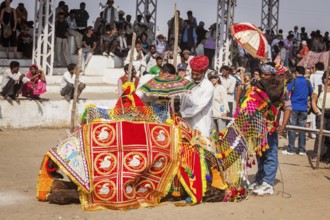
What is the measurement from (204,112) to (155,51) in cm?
1167

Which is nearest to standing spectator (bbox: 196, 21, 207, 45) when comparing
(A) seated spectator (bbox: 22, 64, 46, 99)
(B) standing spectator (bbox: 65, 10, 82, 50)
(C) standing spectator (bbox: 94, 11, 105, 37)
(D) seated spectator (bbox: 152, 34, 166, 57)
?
(D) seated spectator (bbox: 152, 34, 166, 57)

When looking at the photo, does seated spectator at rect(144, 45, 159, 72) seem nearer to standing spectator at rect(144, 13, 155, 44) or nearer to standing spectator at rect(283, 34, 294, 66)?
standing spectator at rect(144, 13, 155, 44)

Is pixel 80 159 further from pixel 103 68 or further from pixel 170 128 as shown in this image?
pixel 103 68

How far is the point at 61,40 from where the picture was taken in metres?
20.5

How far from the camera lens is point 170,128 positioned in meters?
8.09

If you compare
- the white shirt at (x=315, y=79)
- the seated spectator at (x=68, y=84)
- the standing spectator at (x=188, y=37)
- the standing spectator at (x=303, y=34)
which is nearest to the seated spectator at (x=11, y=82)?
the seated spectator at (x=68, y=84)

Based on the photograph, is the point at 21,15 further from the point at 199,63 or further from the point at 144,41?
the point at 199,63

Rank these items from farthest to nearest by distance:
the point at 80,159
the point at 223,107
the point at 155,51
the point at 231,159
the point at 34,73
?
the point at 155,51
the point at 34,73
the point at 223,107
the point at 231,159
the point at 80,159

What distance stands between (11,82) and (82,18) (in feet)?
26.0

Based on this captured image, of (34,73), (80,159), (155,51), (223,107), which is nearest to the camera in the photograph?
(80,159)

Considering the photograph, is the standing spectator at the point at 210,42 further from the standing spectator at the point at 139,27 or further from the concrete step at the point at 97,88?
the concrete step at the point at 97,88

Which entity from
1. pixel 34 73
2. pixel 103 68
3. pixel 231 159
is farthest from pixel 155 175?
pixel 103 68

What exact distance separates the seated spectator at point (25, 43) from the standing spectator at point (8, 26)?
0.97 ft

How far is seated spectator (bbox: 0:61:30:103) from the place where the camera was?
1450 cm
